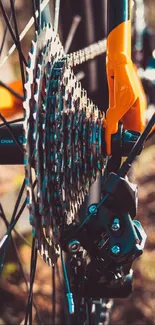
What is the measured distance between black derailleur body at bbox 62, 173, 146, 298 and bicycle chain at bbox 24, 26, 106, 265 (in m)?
0.04

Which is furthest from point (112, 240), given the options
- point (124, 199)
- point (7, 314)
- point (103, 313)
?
point (7, 314)

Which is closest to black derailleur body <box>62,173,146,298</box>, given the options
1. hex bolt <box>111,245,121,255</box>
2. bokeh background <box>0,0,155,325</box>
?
hex bolt <box>111,245,121,255</box>

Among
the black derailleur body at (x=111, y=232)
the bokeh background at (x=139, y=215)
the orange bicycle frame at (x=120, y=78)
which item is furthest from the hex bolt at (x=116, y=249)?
the bokeh background at (x=139, y=215)

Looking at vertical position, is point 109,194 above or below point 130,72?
below

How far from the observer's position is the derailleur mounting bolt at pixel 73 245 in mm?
800

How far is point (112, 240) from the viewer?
2.51 feet

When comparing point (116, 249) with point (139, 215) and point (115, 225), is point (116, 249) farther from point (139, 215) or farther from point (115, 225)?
point (139, 215)

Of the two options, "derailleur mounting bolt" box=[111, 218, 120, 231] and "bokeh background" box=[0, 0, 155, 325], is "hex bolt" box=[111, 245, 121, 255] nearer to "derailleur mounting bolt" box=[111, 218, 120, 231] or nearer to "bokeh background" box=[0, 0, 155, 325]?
"derailleur mounting bolt" box=[111, 218, 120, 231]

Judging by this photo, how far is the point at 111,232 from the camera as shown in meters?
0.77

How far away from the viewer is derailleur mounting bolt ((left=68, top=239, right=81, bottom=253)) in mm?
800

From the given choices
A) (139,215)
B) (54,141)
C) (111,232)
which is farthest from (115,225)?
(139,215)

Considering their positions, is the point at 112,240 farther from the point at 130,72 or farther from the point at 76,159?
the point at 130,72

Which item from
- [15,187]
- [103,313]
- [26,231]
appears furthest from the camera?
[15,187]

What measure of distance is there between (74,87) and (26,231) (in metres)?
Answer: 0.92
